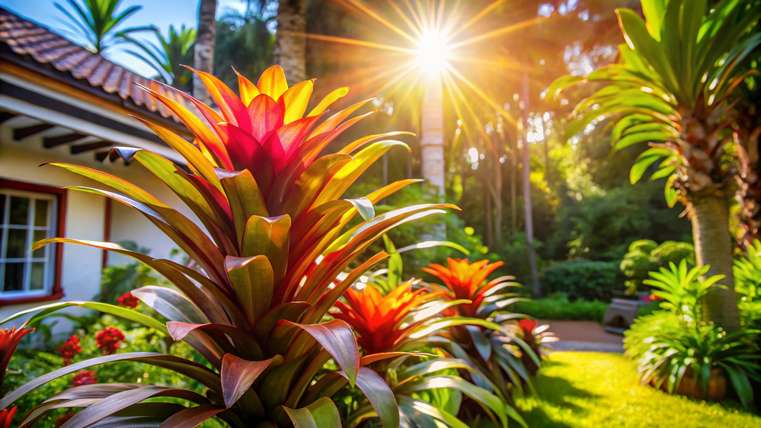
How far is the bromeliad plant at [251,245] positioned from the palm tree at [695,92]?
133 inches

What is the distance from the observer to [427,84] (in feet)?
31.8

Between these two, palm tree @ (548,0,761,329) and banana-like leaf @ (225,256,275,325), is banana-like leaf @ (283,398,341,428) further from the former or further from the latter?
palm tree @ (548,0,761,329)

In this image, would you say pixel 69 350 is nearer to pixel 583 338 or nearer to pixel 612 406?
pixel 612 406

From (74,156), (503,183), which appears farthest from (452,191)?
(74,156)

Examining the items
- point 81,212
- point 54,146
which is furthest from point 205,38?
point 81,212

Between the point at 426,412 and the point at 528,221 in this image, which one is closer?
the point at 426,412

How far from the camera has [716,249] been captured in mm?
3779

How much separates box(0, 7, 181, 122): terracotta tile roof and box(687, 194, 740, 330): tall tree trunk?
5735 mm

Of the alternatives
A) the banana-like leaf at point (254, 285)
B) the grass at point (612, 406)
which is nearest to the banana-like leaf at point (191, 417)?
the banana-like leaf at point (254, 285)

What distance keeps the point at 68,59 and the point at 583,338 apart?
9.65 m

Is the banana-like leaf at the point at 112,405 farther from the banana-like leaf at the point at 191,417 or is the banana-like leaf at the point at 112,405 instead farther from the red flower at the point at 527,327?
the red flower at the point at 527,327

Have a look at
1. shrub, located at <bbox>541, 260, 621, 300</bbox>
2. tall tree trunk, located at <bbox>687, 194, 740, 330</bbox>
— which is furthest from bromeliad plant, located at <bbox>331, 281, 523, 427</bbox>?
shrub, located at <bbox>541, 260, 621, 300</bbox>

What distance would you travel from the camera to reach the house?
4988 mm

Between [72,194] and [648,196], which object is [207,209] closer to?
[72,194]
